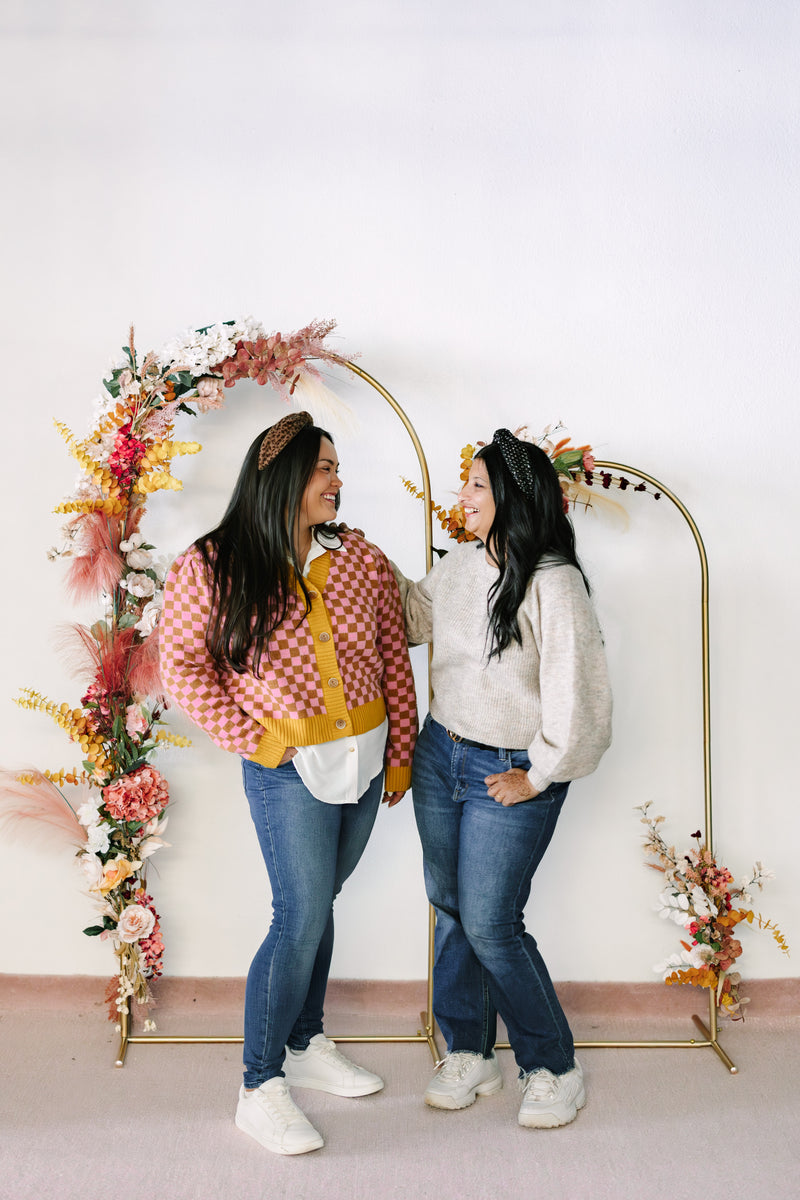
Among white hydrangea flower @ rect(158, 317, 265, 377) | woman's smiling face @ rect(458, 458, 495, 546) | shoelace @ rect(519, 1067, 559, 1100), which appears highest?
white hydrangea flower @ rect(158, 317, 265, 377)

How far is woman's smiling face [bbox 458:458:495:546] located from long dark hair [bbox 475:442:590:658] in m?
0.01

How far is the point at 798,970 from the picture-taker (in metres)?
2.68

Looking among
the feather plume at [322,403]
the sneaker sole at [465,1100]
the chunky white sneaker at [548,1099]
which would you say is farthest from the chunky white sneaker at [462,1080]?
the feather plume at [322,403]

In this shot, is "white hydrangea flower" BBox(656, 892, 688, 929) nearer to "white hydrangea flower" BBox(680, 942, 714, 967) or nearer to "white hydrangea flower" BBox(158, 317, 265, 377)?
"white hydrangea flower" BBox(680, 942, 714, 967)

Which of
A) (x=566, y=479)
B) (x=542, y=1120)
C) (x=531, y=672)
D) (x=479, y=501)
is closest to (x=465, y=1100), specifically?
(x=542, y=1120)

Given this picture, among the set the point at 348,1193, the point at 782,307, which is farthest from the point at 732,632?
the point at 348,1193

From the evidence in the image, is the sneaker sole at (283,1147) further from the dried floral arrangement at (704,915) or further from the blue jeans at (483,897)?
the dried floral arrangement at (704,915)

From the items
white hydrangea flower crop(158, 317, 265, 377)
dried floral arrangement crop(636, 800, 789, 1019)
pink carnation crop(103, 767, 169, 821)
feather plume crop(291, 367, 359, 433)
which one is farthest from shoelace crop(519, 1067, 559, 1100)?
white hydrangea flower crop(158, 317, 265, 377)

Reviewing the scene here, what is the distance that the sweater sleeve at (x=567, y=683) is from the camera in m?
1.93

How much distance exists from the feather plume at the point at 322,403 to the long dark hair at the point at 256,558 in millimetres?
378

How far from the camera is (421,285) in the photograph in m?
2.57

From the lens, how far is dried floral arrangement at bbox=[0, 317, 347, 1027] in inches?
93.0

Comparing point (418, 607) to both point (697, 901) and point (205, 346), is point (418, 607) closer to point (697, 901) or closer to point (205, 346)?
point (205, 346)

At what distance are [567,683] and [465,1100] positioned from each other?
41.0 inches
